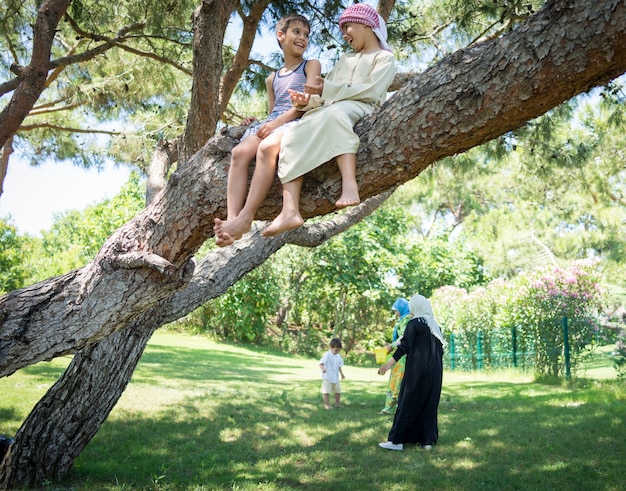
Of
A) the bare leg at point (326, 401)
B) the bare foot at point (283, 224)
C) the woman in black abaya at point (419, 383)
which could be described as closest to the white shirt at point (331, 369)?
the bare leg at point (326, 401)

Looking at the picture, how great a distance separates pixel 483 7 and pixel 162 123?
430 centimetres

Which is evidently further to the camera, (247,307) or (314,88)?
(247,307)

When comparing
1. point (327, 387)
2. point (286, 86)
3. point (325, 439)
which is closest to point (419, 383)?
point (325, 439)

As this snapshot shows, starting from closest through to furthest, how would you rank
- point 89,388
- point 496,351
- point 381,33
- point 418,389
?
point 381,33
point 89,388
point 418,389
point 496,351

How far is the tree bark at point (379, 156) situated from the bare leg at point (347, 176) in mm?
64

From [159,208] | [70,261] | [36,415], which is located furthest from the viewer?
[70,261]

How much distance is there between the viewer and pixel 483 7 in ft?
17.6

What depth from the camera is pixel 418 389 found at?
5.44 metres

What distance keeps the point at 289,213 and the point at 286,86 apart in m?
0.87

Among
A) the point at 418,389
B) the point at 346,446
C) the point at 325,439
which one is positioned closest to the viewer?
the point at 346,446

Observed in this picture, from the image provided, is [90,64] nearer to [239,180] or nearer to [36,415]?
[36,415]

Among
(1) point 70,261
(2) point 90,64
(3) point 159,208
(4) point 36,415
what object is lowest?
(4) point 36,415

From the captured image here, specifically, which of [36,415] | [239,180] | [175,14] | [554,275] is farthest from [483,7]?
[554,275]

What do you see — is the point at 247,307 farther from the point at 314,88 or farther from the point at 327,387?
the point at 314,88
